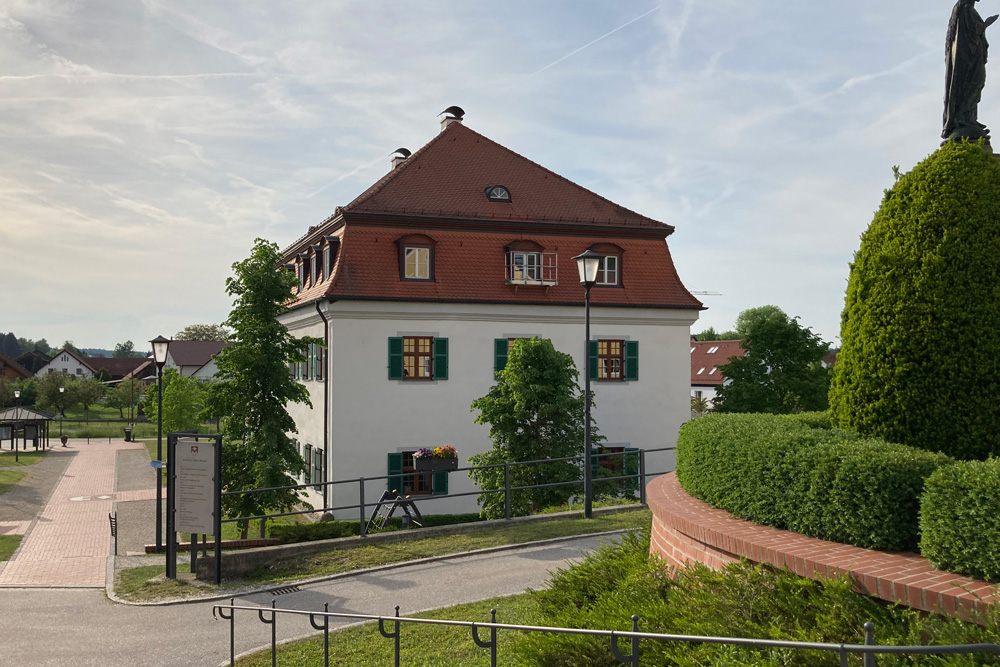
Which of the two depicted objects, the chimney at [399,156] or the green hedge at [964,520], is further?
the chimney at [399,156]

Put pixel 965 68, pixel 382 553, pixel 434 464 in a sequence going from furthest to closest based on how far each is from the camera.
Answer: pixel 434 464 < pixel 382 553 < pixel 965 68

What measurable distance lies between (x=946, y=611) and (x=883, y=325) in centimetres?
286

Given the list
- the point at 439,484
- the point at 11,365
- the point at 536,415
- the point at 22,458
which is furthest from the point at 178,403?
the point at 11,365

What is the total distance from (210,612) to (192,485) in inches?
94.1

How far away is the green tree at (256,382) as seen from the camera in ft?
62.4

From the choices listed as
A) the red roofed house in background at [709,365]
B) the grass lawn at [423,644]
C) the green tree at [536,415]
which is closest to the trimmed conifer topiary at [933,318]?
the grass lawn at [423,644]

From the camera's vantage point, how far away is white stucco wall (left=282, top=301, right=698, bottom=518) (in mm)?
23016

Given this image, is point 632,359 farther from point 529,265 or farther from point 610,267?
point 529,265

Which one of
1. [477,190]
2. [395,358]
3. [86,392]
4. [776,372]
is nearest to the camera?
[395,358]

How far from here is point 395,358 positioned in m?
23.3

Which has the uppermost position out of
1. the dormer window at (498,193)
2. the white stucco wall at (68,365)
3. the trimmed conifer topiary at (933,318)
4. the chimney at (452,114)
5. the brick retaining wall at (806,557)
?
the chimney at (452,114)

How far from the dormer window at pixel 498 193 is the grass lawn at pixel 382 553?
13.5 meters

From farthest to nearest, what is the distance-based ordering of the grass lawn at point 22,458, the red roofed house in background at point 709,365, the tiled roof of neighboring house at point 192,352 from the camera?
the tiled roof of neighboring house at point 192,352 → the red roofed house in background at point 709,365 → the grass lawn at point 22,458

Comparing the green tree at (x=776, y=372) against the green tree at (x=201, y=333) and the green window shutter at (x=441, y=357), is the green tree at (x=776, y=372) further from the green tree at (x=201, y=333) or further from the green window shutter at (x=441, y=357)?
the green tree at (x=201, y=333)
